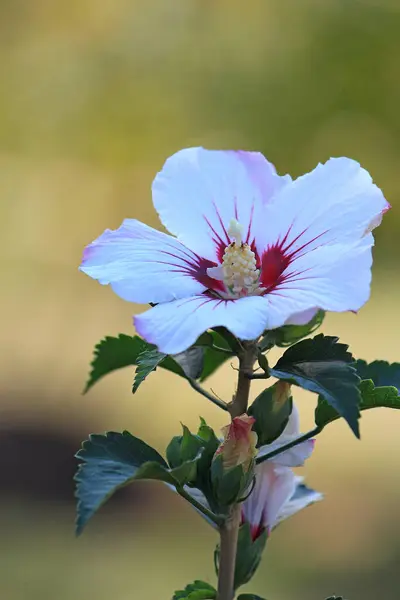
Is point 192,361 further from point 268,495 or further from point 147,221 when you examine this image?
point 147,221

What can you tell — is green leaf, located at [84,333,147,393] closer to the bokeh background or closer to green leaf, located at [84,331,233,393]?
green leaf, located at [84,331,233,393]

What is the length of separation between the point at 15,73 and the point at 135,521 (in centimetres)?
200

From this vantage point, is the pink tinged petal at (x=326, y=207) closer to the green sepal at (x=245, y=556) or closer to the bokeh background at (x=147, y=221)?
the green sepal at (x=245, y=556)

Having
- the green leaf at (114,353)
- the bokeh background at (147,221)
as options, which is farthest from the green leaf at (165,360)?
the bokeh background at (147,221)

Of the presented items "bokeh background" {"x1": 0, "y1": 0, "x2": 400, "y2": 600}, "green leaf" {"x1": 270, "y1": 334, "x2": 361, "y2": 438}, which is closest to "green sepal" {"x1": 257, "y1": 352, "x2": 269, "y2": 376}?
"green leaf" {"x1": 270, "y1": 334, "x2": 361, "y2": 438}

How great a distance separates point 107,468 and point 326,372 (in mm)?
86

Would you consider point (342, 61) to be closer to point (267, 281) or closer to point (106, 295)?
point (106, 295)

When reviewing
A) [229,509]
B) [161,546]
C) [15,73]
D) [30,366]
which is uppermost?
[15,73]

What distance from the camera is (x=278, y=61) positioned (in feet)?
10.6

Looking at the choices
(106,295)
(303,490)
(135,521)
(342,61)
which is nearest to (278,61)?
(342,61)

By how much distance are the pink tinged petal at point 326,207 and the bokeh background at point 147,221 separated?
1.30 metres

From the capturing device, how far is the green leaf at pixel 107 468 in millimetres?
291

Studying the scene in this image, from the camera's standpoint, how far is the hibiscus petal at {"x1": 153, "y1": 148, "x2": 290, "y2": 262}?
1.26ft

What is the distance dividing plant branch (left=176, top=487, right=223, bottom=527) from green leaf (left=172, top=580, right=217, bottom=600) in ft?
0.12
